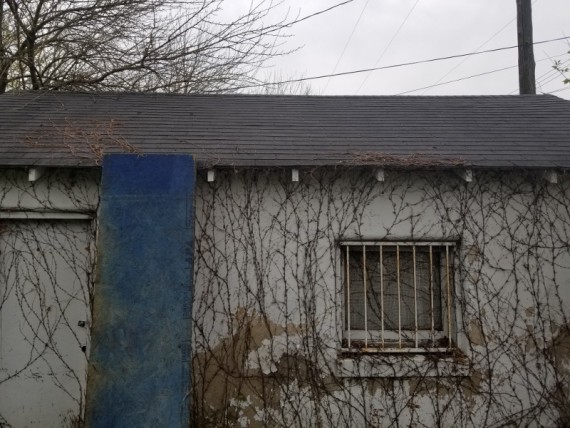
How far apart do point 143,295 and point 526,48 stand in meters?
11.1

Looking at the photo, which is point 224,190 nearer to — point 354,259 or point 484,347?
point 354,259

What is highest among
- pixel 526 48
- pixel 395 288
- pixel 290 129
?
pixel 526 48

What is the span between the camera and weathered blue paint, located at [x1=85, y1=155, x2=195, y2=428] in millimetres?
4703

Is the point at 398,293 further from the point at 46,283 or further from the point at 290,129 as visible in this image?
the point at 46,283

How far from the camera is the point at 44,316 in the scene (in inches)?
223

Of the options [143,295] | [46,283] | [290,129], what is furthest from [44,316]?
[290,129]

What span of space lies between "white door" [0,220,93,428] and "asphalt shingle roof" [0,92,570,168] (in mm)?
962

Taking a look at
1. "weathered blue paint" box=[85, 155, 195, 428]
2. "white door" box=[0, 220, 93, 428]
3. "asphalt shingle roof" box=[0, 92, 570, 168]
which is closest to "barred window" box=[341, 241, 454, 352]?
"asphalt shingle roof" box=[0, 92, 570, 168]

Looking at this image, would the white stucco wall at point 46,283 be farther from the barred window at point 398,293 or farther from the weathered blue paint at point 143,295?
the barred window at point 398,293

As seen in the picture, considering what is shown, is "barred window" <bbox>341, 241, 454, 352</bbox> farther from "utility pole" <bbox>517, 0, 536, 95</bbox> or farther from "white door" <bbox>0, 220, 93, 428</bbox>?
"utility pole" <bbox>517, 0, 536, 95</bbox>

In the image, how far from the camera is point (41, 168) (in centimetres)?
554

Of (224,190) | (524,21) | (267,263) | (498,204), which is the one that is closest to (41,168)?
(224,190)

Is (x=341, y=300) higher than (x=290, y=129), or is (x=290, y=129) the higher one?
(x=290, y=129)

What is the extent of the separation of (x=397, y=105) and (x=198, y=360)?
219 inches
